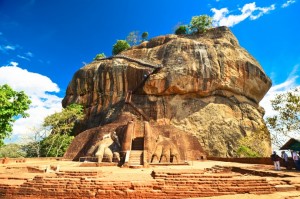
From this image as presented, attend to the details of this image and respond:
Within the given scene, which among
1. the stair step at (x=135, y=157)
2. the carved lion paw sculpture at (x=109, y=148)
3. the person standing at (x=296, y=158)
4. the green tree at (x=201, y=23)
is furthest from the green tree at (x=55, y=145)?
the green tree at (x=201, y=23)

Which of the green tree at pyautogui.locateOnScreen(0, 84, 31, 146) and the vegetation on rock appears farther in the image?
the vegetation on rock

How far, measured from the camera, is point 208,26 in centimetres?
3956

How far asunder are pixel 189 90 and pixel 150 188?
25345 mm

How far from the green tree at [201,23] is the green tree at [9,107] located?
3198 centimetres

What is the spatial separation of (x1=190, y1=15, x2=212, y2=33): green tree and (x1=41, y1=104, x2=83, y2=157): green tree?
75.6ft

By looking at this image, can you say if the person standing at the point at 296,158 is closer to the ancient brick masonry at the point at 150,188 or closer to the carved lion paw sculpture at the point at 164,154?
the ancient brick masonry at the point at 150,188

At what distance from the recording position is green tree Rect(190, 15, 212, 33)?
3903 centimetres

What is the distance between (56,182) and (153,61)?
2913cm

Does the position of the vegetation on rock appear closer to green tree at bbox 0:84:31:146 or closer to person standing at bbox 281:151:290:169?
green tree at bbox 0:84:31:146

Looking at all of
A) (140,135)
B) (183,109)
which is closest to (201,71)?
(183,109)

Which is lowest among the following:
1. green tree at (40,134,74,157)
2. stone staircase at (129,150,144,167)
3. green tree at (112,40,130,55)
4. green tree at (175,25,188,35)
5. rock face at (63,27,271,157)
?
stone staircase at (129,150,144,167)

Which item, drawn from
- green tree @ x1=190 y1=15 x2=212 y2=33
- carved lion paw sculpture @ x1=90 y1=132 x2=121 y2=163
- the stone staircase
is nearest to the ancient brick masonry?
the stone staircase

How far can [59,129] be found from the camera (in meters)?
29.8

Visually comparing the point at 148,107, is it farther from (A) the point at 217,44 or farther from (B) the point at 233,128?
(A) the point at 217,44
